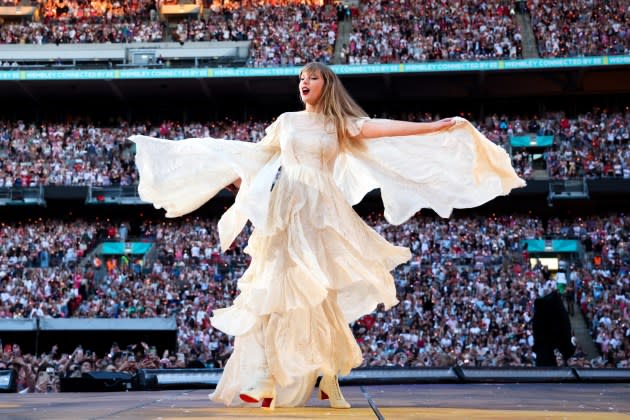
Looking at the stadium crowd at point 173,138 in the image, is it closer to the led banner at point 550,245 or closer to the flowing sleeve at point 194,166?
the led banner at point 550,245

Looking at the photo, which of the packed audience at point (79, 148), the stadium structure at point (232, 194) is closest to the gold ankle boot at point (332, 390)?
the stadium structure at point (232, 194)

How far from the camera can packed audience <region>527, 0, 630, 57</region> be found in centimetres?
3450

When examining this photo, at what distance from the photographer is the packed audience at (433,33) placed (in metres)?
34.9

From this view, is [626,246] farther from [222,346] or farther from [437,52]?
[222,346]

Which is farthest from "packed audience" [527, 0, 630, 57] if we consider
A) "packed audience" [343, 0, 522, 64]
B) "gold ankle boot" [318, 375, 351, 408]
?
"gold ankle boot" [318, 375, 351, 408]

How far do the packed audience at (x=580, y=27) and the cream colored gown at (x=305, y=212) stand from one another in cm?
2831

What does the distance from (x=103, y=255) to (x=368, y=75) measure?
421 inches

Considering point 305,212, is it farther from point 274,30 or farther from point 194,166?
point 274,30

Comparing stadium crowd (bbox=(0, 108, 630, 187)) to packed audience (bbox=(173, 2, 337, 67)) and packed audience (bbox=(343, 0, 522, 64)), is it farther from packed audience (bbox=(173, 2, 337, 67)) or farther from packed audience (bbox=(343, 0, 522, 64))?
packed audience (bbox=(173, 2, 337, 67))

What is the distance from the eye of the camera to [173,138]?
34.7m

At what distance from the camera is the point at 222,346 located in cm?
2341

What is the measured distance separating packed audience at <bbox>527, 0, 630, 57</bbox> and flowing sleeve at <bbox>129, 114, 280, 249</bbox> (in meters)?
29.0

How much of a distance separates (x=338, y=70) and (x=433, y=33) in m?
4.18

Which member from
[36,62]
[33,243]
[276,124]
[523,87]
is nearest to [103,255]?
[33,243]
